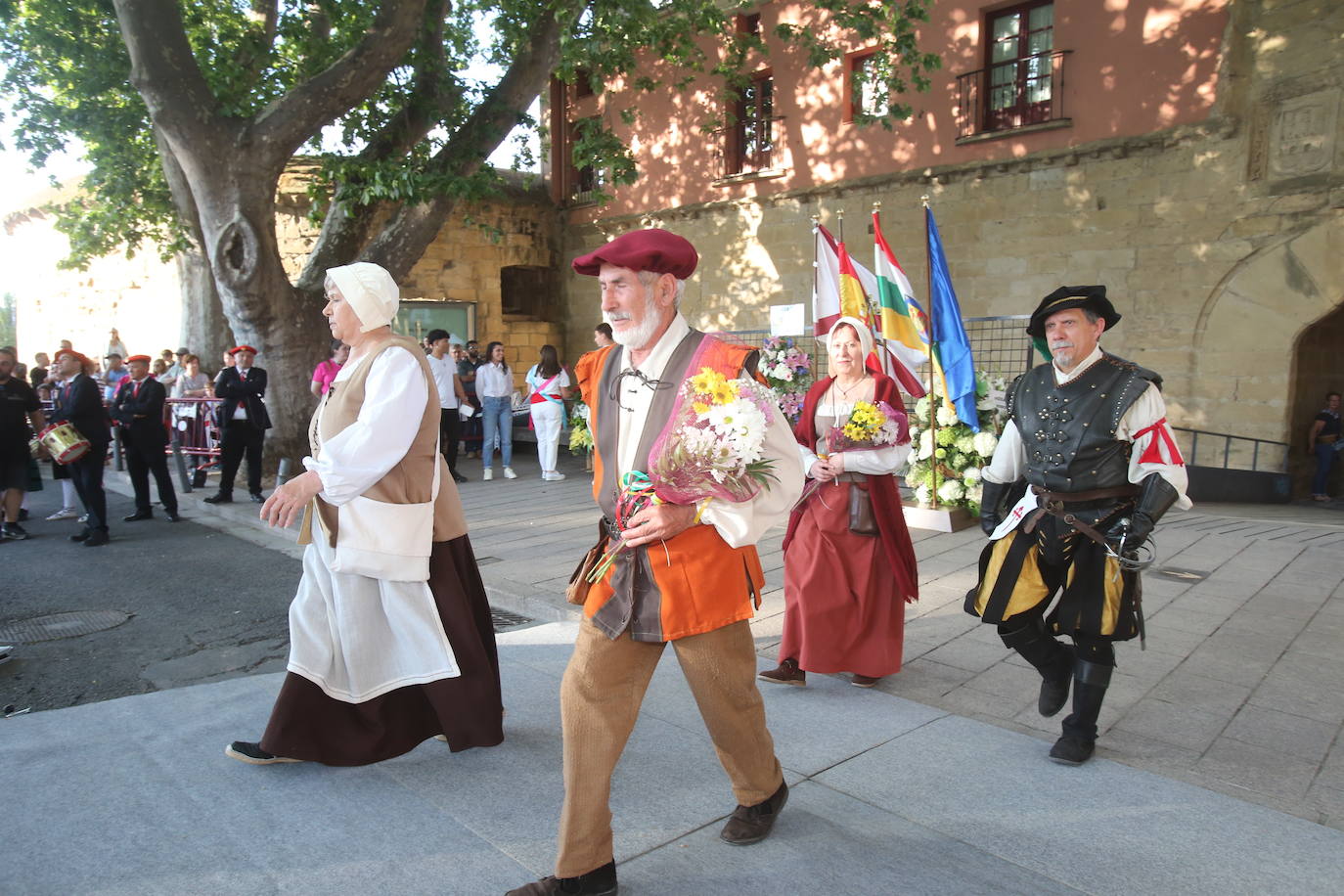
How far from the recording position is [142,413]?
9125mm

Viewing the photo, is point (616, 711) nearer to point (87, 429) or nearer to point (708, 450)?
point (708, 450)

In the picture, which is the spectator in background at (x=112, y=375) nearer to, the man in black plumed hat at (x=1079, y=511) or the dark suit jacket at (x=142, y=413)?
the dark suit jacket at (x=142, y=413)

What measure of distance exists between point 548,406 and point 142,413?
4845 mm

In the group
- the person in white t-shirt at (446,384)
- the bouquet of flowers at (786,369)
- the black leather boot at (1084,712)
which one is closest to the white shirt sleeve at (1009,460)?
the black leather boot at (1084,712)

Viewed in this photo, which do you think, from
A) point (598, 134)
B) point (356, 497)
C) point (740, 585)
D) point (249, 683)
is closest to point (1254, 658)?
point (740, 585)

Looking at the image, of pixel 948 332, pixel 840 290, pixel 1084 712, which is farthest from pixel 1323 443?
pixel 1084 712

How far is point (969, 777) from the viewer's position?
3.30 m

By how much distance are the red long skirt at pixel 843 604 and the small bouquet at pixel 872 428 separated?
0.70 ft

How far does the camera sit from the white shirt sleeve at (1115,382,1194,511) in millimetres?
3213

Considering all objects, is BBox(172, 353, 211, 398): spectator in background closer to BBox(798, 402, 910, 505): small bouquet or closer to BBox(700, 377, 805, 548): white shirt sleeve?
BBox(798, 402, 910, 505): small bouquet

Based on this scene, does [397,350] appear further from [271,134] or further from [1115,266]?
[1115,266]

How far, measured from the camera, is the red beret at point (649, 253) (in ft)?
8.16

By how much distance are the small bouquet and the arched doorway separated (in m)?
11.1

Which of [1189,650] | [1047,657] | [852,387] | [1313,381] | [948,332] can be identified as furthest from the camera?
[1313,381]
